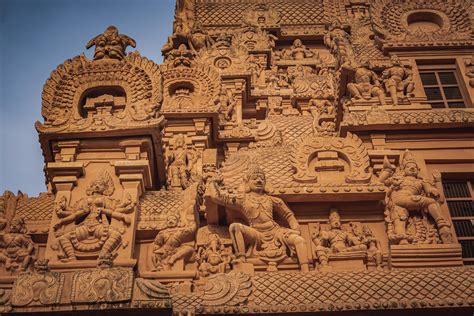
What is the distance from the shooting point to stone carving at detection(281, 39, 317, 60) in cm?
2214

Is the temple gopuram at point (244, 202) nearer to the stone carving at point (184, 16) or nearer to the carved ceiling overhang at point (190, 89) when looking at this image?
the carved ceiling overhang at point (190, 89)

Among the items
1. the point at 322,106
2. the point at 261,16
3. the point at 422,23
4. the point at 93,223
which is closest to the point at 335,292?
the point at 93,223

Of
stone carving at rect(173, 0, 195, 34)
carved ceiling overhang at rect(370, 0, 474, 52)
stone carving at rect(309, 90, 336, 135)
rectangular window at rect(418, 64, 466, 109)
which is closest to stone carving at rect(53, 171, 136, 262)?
stone carving at rect(309, 90, 336, 135)

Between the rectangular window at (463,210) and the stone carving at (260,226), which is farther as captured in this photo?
the rectangular window at (463,210)

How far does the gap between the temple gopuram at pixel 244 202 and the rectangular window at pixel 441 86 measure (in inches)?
1.7

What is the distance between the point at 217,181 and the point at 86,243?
9.35ft

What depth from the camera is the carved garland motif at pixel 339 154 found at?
13.3 metres

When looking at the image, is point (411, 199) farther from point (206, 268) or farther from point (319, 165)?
point (206, 268)

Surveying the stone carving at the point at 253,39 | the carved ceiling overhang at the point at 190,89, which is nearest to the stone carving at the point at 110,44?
the carved ceiling overhang at the point at 190,89

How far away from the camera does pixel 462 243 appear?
12.7 meters

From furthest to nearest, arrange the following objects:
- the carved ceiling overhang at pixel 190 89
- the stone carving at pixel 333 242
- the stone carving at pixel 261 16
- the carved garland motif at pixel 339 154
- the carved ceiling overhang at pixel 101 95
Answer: the stone carving at pixel 261 16
the carved ceiling overhang at pixel 190 89
the carved garland motif at pixel 339 154
the carved ceiling overhang at pixel 101 95
the stone carving at pixel 333 242

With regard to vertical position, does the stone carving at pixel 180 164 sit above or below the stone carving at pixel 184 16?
below

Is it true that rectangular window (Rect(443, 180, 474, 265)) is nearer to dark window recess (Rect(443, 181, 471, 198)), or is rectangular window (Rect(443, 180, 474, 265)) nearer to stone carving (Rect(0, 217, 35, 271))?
dark window recess (Rect(443, 181, 471, 198))

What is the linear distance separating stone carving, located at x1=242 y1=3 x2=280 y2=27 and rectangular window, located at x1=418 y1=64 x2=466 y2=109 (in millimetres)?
6970
